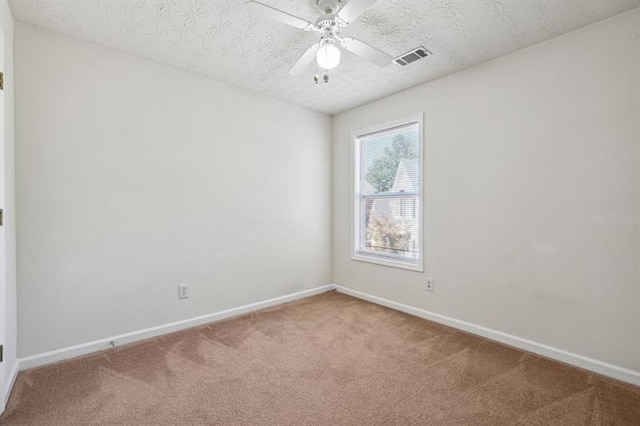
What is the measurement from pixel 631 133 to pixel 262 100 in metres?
3.20

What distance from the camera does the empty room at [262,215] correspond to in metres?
1.89

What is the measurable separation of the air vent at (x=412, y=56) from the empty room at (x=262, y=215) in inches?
0.8

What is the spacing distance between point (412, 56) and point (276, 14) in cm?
141

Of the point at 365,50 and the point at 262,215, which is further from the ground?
the point at 365,50

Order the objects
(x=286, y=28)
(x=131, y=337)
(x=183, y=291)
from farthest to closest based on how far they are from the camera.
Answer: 1. (x=183, y=291)
2. (x=131, y=337)
3. (x=286, y=28)

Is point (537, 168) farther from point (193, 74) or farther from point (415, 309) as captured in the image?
point (193, 74)

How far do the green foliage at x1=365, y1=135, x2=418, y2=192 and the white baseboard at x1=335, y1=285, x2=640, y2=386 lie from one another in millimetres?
1426

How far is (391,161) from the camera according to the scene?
11.9 ft

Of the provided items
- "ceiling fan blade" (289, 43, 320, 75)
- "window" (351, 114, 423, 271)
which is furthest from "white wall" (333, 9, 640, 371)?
"ceiling fan blade" (289, 43, 320, 75)

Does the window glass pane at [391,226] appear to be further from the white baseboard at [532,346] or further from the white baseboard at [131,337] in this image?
the white baseboard at [131,337]

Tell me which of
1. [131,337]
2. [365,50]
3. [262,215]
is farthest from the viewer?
[262,215]

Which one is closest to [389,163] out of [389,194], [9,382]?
[389,194]

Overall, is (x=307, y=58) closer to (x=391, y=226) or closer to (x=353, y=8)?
(x=353, y=8)

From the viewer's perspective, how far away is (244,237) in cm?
332
